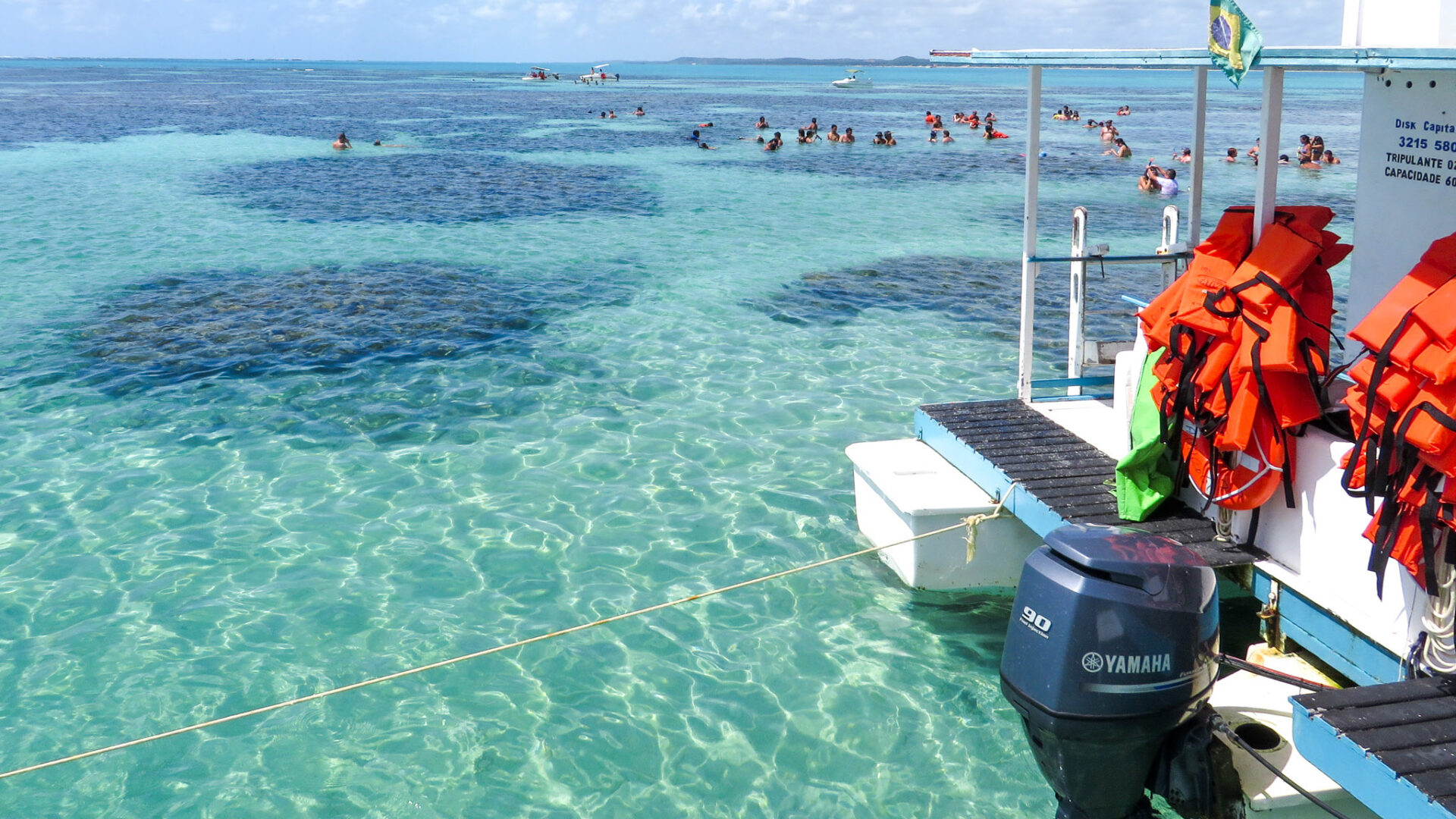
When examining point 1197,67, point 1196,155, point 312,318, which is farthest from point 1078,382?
point 312,318

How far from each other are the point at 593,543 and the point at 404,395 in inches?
155

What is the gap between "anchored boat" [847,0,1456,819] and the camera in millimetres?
3781

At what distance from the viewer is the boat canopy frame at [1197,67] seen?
4.34 m

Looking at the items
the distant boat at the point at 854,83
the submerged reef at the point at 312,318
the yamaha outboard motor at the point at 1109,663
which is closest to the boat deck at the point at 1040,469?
the yamaha outboard motor at the point at 1109,663

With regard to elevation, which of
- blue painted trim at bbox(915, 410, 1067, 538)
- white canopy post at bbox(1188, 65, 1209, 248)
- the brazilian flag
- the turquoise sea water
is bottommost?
the turquoise sea water

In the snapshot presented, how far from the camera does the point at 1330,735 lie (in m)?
3.83

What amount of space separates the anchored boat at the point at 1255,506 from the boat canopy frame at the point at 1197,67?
18 millimetres

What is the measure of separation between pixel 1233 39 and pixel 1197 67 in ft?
3.97

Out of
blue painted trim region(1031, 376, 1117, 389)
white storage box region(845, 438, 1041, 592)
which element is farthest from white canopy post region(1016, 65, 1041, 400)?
white storage box region(845, 438, 1041, 592)

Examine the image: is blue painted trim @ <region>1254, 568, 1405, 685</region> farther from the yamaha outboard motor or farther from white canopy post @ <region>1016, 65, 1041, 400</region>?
white canopy post @ <region>1016, 65, 1041, 400</region>

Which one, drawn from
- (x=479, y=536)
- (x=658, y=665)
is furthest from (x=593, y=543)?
(x=658, y=665)

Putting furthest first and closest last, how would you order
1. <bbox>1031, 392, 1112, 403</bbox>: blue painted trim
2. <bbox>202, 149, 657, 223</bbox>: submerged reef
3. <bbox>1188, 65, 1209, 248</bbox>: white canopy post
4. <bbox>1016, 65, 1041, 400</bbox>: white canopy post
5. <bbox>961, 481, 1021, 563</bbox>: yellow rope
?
<bbox>202, 149, 657, 223</bbox>: submerged reef, <bbox>1031, 392, 1112, 403</bbox>: blue painted trim, <bbox>1016, 65, 1041, 400</bbox>: white canopy post, <bbox>1188, 65, 1209, 248</bbox>: white canopy post, <bbox>961, 481, 1021, 563</bbox>: yellow rope

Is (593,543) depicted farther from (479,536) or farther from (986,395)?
(986,395)

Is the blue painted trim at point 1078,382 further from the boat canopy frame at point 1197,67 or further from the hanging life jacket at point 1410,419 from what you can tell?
the hanging life jacket at point 1410,419
